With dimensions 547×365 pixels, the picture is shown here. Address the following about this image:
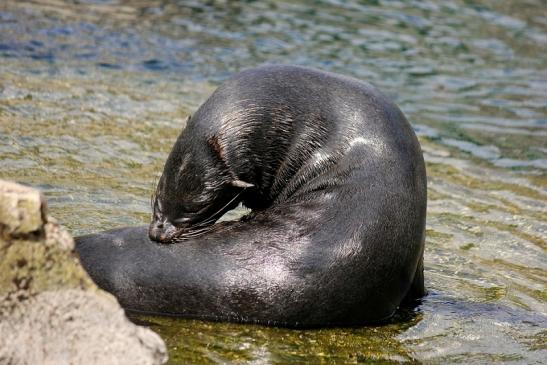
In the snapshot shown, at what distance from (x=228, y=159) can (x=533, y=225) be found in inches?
131

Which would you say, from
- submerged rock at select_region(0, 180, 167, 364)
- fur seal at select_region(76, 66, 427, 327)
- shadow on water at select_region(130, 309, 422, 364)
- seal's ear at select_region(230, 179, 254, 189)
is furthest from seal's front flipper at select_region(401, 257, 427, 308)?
submerged rock at select_region(0, 180, 167, 364)

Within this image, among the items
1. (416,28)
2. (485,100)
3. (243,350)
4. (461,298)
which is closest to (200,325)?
(243,350)

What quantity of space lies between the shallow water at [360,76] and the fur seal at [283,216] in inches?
8.7

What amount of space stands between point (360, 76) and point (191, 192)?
7.54 metres

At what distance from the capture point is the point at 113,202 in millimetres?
7973

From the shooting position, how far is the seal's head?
6.43 metres

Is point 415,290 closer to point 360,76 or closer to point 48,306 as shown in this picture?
point 48,306

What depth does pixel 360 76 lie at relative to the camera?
1367cm

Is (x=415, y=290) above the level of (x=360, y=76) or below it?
above

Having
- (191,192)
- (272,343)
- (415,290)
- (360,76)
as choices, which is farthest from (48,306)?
(360,76)

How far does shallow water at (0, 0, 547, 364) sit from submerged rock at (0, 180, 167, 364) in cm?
65

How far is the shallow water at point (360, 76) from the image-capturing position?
19.7 ft

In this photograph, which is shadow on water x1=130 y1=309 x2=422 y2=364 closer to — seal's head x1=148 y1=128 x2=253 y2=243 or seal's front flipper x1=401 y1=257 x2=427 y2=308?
seal's front flipper x1=401 y1=257 x2=427 y2=308

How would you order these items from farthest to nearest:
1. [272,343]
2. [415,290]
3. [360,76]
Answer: [360,76]
[415,290]
[272,343]
